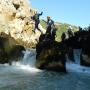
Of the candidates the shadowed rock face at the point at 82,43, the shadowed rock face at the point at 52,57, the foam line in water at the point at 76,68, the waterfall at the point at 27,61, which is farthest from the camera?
the shadowed rock face at the point at 82,43

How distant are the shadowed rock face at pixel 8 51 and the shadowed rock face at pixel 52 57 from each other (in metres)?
4.55

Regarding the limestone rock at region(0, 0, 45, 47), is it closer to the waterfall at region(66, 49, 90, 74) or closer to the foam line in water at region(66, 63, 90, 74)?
the waterfall at region(66, 49, 90, 74)

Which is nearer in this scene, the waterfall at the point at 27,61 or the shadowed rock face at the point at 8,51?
the waterfall at the point at 27,61

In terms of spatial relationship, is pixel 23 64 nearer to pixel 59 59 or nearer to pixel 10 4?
pixel 59 59

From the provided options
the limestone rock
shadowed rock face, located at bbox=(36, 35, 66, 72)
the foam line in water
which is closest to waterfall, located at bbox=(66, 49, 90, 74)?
the foam line in water

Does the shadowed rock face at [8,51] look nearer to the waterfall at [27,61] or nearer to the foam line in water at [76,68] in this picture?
the waterfall at [27,61]

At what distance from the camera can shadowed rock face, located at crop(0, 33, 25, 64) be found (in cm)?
5400

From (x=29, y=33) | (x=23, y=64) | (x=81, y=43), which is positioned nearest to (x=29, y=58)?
(x=23, y=64)

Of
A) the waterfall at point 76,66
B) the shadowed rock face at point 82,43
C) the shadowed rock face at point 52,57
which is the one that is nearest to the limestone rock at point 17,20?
the shadowed rock face at point 82,43

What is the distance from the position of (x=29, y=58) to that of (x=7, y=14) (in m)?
38.5

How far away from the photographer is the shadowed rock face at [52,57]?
167 feet

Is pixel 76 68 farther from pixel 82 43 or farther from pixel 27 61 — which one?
pixel 82 43

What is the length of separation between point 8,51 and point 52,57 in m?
7.65

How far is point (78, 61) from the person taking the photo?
6159 centimetres
